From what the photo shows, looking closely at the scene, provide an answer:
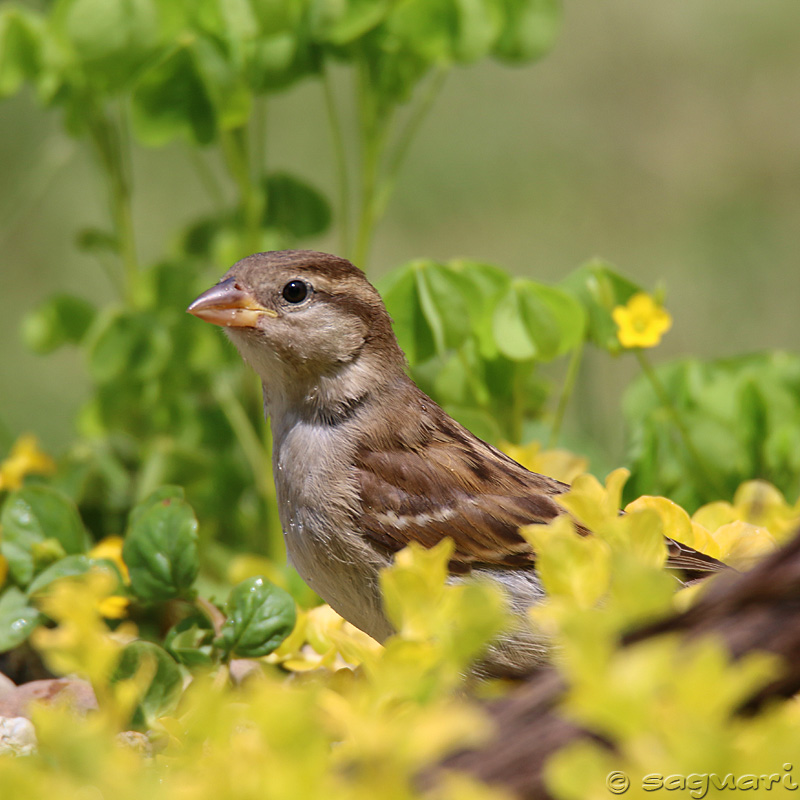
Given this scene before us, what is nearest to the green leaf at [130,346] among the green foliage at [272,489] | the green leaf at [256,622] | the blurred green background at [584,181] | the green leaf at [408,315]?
the green foliage at [272,489]

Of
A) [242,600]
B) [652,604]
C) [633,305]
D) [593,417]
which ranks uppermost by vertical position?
[652,604]

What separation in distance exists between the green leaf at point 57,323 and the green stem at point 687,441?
1.46 metres

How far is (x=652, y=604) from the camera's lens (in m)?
0.73

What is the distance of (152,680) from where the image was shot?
1446 mm

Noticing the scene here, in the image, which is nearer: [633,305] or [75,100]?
[633,305]

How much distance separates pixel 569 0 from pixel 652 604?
6.54m

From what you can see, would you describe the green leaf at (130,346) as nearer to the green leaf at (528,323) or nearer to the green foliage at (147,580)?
the green foliage at (147,580)

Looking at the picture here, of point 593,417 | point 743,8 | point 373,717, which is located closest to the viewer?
point 373,717

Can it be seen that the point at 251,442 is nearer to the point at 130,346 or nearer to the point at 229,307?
the point at 130,346

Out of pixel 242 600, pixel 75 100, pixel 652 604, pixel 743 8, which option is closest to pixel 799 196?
pixel 743 8

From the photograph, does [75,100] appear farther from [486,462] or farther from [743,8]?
[743,8]

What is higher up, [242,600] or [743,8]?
[743,8]

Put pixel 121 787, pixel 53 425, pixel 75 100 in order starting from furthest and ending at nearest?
pixel 53 425 → pixel 75 100 → pixel 121 787

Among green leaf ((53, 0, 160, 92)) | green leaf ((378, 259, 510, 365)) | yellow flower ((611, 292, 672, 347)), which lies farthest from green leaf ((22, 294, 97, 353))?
yellow flower ((611, 292, 672, 347))
